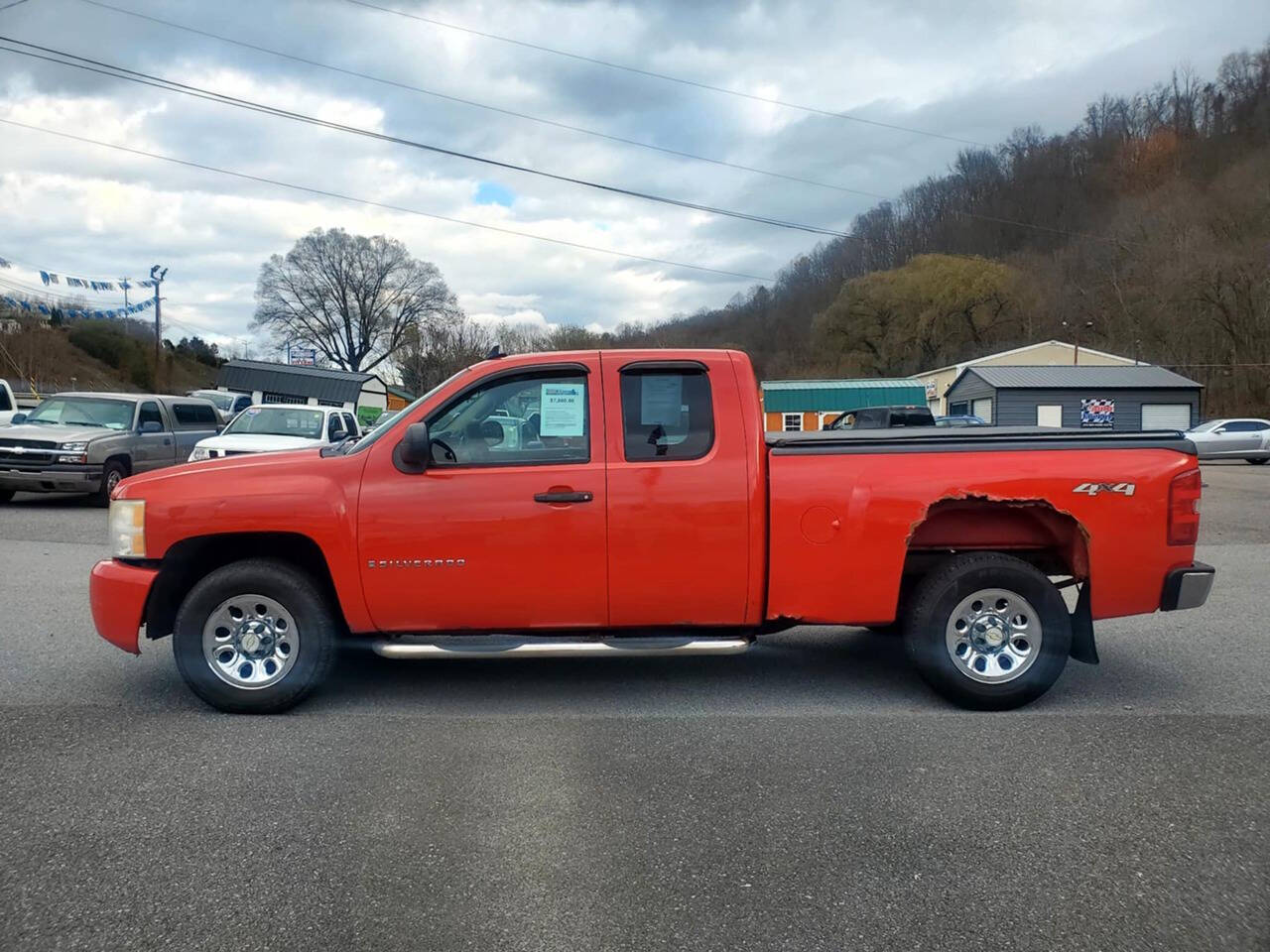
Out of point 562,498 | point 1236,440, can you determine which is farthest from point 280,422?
point 1236,440

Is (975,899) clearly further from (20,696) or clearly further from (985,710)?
(20,696)

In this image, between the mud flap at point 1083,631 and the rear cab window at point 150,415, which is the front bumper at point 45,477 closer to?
the rear cab window at point 150,415

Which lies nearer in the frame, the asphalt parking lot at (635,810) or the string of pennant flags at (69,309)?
the asphalt parking lot at (635,810)

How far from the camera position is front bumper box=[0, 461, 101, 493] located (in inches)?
533

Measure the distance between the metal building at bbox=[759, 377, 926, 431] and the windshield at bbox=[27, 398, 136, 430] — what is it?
39883 millimetres

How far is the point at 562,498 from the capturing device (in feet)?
15.7

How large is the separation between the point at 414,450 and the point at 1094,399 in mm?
46262

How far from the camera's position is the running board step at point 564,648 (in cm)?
486

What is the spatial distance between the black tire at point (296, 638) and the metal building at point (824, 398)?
156 ft

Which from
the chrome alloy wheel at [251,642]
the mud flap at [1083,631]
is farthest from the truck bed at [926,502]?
the chrome alloy wheel at [251,642]

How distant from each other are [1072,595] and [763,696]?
429cm

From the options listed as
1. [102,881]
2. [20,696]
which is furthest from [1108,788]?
[20,696]

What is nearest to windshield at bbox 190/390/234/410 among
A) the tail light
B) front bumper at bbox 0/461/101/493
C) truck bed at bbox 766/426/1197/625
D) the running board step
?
front bumper at bbox 0/461/101/493

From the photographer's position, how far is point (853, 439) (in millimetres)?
5105
